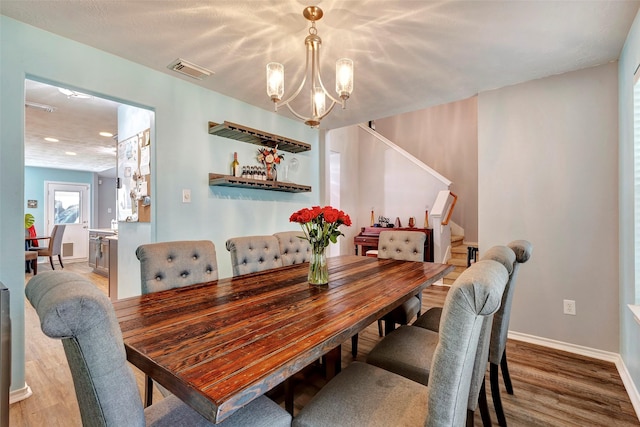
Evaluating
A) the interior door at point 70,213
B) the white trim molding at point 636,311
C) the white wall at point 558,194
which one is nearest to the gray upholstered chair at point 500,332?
the white trim molding at point 636,311

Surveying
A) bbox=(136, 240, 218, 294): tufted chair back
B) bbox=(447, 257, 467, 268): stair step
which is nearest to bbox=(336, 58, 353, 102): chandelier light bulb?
bbox=(136, 240, 218, 294): tufted chair back

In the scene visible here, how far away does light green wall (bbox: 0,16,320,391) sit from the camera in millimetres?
1805

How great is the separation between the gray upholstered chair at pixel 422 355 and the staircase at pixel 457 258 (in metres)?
3.28

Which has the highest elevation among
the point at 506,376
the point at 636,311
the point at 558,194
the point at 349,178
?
the point at 349,178

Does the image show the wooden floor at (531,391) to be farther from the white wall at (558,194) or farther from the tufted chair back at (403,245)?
the tufted chair back at (403,245)

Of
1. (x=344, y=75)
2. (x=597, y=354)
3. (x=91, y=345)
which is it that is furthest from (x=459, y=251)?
(x=91, y=345)

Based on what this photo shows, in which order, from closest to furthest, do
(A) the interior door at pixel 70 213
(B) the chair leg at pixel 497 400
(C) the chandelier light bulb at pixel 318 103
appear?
(B) the chair leg at pixel 497 400 < (C) the chandelier light bulb at pixel 318 103 < (A) the interior door at pixel 70 213

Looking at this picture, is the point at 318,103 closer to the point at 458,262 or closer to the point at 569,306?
the point at 569,306

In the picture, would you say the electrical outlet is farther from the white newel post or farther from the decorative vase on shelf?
the decorative vase on shelf

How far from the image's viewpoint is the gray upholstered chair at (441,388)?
31.6 inches

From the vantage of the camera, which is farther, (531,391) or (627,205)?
(627,205)

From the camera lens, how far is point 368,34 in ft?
6.40

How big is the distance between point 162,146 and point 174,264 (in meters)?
1.31

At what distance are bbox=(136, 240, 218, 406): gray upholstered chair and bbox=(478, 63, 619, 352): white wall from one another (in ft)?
8.29
